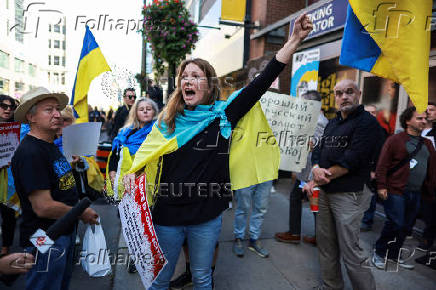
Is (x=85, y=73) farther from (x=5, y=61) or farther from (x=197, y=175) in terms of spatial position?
(x=5, y=61)

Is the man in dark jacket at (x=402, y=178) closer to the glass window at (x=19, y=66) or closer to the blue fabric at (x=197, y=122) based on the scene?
the blue fabric at (x=197, y=122)

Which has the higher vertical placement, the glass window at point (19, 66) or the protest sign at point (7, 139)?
the glass window at point (19, 66)

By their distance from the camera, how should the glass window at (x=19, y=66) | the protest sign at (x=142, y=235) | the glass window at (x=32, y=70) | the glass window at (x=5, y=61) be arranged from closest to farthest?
the protest sign at (x=142, y=235) < the glass window at (x=5, y=61) < the glass window at (x=19, y=66) < the glass window at (x=32, y=70)

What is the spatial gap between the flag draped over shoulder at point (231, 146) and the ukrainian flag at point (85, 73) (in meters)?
1.71

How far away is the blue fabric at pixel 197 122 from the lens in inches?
72.5

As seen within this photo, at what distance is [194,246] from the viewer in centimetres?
189

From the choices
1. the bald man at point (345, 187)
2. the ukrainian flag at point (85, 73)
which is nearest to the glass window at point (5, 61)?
the ukrainian flag at point (85, 73)

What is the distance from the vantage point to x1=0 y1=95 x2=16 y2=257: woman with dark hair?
9.97ft

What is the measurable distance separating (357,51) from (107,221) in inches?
166

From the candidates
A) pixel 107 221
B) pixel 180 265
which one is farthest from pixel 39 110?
pixel 107 221

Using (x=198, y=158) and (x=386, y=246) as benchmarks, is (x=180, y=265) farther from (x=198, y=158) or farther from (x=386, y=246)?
(x=386, y=246)

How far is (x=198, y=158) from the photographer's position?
1.87m

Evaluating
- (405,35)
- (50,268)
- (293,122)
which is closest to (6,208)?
(50,268)

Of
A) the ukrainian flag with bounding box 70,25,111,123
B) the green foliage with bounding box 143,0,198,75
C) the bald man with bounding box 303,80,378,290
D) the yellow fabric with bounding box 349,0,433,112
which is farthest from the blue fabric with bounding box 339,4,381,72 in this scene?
the green foliage with bounding box 143,0,198,75
